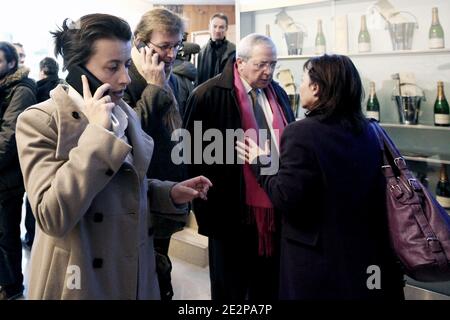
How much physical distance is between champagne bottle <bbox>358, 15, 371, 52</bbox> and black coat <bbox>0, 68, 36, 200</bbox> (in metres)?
2.11

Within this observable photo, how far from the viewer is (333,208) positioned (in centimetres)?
115

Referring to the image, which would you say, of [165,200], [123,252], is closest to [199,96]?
[165,200]

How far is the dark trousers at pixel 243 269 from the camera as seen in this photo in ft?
5.35

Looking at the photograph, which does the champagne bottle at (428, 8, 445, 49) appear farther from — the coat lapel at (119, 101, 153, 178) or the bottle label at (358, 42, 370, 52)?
the coat lapel at (119, 101, 153, 178)

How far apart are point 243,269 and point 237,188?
376mm

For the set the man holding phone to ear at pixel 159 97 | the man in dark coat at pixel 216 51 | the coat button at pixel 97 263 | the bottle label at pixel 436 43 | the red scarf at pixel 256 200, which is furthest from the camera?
the man in dark coat at pixel 216 51

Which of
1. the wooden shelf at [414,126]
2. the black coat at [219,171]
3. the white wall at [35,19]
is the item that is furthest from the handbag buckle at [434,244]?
the white wall at [35,19]

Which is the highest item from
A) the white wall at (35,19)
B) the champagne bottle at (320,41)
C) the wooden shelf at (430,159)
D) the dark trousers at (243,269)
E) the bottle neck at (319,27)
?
the white wall at (35,19)

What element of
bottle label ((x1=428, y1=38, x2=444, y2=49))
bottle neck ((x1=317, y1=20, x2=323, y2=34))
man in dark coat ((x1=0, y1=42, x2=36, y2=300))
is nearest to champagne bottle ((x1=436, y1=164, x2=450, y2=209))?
bottle label ((x1=428, y1=38, x2=444, y2=49))

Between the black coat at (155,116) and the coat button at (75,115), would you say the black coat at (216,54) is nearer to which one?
the black coat at (155,116)

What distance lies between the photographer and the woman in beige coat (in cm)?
78

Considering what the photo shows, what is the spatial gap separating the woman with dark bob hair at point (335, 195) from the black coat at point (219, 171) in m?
0.38
